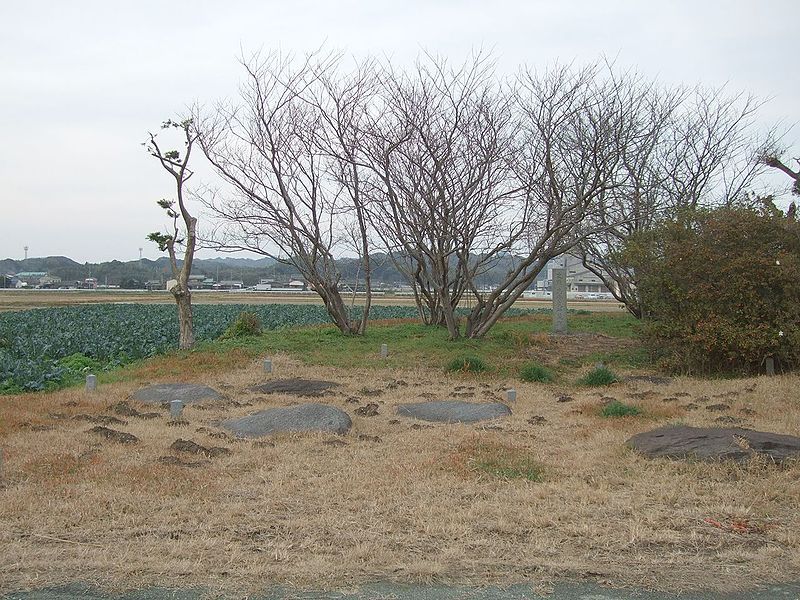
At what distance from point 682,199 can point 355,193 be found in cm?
971

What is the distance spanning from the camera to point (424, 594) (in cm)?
409

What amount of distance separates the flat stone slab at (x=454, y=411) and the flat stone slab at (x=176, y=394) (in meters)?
2.80

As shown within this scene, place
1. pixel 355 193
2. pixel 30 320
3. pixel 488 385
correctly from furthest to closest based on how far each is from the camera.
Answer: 1. pixel 30 320
2. pixel 355 193
3. pixel 488 385

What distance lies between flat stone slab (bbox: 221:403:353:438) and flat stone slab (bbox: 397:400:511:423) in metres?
1.31

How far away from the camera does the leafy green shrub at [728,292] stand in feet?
40.8

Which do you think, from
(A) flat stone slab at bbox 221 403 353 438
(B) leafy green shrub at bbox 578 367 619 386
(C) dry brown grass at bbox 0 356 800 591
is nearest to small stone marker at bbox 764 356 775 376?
(B) leafy green shrub at bbox 578 367 619 386

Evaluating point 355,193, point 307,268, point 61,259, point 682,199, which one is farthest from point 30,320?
point 61,259

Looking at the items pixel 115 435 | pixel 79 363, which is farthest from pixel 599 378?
pixel 79 363

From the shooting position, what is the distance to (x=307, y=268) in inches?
725

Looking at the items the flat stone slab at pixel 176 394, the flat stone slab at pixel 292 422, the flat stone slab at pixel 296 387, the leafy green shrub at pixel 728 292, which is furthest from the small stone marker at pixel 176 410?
the leafy green shrub at pixel 728 292

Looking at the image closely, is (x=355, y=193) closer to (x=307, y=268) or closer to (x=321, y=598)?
(x=307, y=268)

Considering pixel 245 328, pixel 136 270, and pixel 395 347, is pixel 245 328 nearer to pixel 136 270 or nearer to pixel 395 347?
pixel 395 347

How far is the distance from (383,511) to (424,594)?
1502mm

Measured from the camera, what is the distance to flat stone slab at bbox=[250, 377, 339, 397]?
38.3ft
